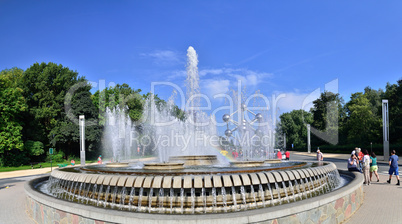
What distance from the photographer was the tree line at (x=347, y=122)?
4288 centimetres

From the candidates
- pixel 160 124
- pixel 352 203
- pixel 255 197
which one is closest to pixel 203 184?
pixel 255 197

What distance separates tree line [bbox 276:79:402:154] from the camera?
141ft

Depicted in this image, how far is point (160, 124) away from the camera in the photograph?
33625 millimetres

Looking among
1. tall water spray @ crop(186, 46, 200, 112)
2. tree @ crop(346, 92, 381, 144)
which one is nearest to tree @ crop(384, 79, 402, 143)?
tree @ crop(346, 92, 381, 144)

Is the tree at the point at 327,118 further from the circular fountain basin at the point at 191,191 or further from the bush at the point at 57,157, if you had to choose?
the circular fountain basin at the point at 191,191

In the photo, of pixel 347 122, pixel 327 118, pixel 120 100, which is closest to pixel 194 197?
pixel 120 100

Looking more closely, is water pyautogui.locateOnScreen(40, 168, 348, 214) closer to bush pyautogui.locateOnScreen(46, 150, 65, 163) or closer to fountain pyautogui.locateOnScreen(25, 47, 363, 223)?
fountain pyautogui.locateOnScreen(25, 47, 363, 223)

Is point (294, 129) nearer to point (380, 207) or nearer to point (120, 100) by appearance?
point (120, 100)

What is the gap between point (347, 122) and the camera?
53.4 metres

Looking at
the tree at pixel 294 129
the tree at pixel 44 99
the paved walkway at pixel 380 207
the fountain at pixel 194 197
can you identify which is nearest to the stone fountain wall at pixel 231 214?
the fountain at pixel 194 197

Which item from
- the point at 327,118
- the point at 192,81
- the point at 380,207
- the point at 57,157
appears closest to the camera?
the point at 380,207

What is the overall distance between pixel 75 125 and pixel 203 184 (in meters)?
35.8

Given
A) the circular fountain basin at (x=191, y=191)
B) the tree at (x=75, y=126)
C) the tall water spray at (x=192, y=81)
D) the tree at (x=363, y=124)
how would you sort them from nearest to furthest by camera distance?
the circular fountain basin at (x=191, y=191) → the tall water spray at (x=192, y=81) → the tree at (x=75, y=126) → the tree at (x=363, y=124)

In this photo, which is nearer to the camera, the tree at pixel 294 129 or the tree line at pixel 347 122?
the tree line at pixel 347 122
